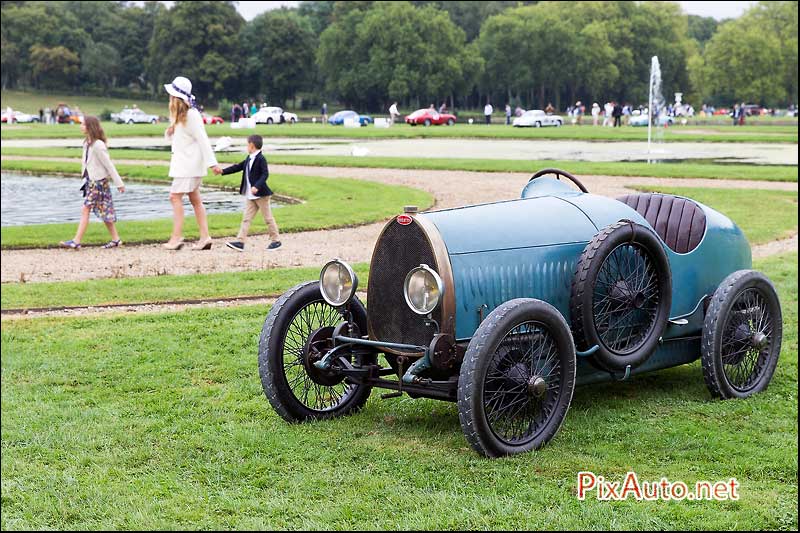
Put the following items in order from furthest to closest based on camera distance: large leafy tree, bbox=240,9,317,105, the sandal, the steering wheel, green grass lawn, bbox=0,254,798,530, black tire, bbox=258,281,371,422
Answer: large leafy tree, bbox=240,9,317,105
the sandal
the steering wheel
black tire, bbox=258,281,371,422
green grass lawn, bbox=0,254,798,530

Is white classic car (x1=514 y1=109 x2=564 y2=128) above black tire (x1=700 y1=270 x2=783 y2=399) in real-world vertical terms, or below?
above

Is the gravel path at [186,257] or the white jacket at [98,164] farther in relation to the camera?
the white jacket at [98,164]

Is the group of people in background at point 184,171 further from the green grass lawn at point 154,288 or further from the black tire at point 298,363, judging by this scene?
the black tire at point 298,363

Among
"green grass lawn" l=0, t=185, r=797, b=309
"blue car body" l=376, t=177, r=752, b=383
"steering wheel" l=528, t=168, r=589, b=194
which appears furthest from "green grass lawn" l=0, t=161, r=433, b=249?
"blue car body" l=376, t=177, r=752, b=383

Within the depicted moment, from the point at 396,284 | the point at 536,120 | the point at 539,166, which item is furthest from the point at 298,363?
the point at 536,120

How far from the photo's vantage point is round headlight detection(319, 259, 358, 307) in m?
6.06

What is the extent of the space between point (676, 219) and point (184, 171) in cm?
757

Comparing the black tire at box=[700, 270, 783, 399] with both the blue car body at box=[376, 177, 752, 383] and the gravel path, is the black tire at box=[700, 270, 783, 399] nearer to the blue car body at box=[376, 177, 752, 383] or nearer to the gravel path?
the blue car body at box=[376, 177, 752, 383]

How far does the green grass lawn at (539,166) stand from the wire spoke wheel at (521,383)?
1960 cm

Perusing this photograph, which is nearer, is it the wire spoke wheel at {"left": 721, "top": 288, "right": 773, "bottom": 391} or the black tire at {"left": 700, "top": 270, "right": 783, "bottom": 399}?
the black tire at {"left": 700, "top": 270, "right": 783, "bottom": 399}

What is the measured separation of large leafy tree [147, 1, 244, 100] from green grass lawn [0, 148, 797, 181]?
3138 inches

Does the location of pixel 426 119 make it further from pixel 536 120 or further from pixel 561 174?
pixel 561 174

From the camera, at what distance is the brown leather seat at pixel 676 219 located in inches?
277

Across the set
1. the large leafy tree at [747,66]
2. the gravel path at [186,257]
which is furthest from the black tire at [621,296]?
the large leafy tree at [747,66]
